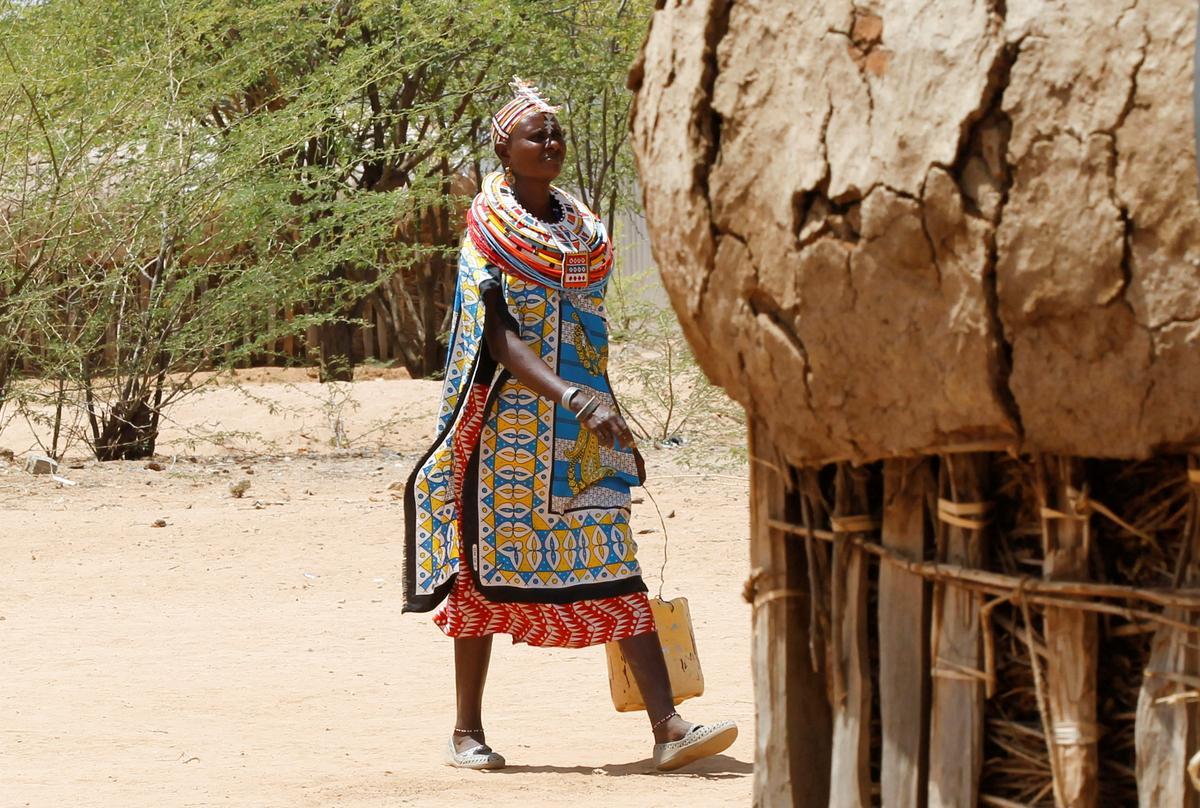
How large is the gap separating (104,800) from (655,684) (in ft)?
4.68

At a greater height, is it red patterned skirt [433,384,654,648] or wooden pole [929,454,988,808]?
wooden pole [929,454,988,808]

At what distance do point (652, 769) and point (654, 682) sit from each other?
0.26 meters

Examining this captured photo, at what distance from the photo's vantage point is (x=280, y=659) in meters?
6.19

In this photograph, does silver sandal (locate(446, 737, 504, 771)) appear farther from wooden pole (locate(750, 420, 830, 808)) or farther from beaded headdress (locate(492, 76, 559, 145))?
wooden pole (locate(750, 420, 830, 808))

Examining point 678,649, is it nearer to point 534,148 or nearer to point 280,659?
point 534,148

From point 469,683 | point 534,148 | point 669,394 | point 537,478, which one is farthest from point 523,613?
point 669,394

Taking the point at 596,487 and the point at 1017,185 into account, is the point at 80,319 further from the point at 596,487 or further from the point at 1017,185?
the point at 1017,185

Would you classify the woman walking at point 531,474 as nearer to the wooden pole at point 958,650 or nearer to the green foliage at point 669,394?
the wooden pole at point 958,650

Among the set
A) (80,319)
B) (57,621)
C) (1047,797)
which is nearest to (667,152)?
(1047,797)

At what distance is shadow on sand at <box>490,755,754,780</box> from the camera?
436 cm

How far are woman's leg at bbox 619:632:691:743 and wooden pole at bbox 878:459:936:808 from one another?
182cm

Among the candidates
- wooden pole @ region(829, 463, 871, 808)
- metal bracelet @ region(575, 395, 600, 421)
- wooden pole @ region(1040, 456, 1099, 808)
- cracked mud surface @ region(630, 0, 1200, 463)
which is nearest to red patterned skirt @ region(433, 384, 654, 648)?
metal bracelet @ region(575, 395, 600, 421)

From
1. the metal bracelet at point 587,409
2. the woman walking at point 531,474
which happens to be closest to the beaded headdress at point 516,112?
the woman walking at point 531,474

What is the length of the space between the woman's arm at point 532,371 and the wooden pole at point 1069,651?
1750 mm
